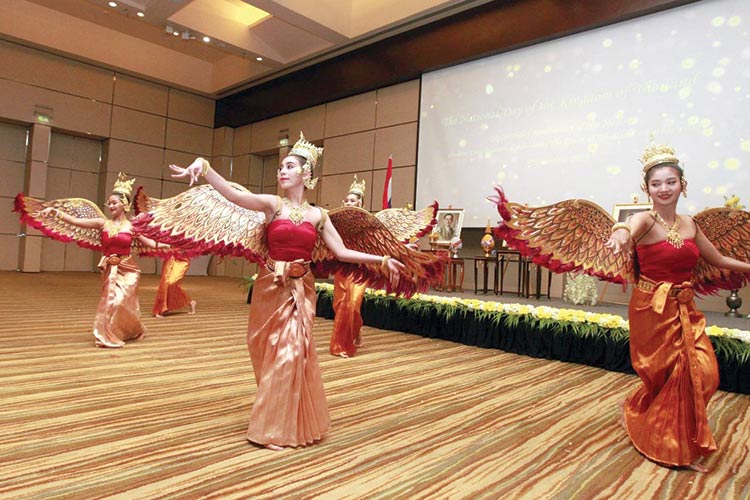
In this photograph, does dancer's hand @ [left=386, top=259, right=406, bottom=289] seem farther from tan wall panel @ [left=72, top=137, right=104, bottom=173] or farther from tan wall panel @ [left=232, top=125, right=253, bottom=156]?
tan wall panel @ [left=72, top=137, right=104, bottom=173]

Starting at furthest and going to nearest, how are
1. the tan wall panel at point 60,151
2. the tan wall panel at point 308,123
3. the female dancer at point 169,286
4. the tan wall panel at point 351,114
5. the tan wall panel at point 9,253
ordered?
the tan wall panel at point 60,151 → the tan wall panel at point 9,253 → the tan wall panel at point 308,123 → the tan wall panel at point 351,114 → the female dancer at point 169,286

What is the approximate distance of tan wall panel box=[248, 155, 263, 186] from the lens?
13242 mm

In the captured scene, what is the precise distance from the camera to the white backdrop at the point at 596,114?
579 centimetres

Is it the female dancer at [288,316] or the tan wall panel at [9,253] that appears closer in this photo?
the female dancer at [288,316]

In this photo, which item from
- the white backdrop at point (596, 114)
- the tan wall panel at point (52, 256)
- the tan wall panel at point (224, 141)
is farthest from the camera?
the tan wall panel at point (224, 141)

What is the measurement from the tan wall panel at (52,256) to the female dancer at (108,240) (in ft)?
28.9

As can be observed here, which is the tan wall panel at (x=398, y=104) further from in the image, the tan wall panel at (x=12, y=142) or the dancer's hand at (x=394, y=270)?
the tan wall panel at (x=12, y=142)

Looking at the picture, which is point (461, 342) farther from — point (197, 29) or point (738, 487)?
point (197, 29)

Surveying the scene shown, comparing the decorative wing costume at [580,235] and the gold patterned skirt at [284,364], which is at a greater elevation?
the decorative wing costume at [580,235]

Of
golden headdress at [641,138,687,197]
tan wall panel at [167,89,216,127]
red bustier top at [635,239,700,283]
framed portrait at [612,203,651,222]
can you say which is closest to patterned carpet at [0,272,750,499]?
red bustier top at [635,239,700,283]

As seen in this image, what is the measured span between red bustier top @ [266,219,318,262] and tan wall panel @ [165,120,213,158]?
11.8m

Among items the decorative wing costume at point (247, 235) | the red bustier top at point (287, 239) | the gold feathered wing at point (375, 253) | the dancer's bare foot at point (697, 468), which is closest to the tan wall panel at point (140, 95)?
the decorative wing costume at point (247, 235)

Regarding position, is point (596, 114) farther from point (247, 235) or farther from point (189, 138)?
point (189, 138)

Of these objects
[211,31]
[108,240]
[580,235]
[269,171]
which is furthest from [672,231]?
[269,171]
